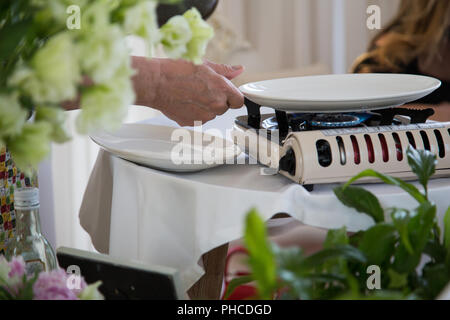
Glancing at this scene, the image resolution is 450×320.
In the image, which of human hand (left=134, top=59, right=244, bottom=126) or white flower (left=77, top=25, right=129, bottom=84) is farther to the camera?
human hand (left=134, top=59, right=244, bottom=126)

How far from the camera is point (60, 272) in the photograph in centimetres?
73

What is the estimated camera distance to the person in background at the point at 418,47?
255cm

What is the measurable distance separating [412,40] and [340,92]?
171 centimetres

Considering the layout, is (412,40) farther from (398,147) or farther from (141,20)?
(141,20)

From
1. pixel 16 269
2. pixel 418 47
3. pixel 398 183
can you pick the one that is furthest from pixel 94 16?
pixel 418 47

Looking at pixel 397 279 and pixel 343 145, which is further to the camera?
pixel 343 145

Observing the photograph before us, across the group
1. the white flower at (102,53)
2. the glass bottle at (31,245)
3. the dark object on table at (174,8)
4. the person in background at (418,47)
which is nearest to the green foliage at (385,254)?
the white flower at (102,53)

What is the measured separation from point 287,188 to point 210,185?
11cm

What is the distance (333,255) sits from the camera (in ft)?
2.10

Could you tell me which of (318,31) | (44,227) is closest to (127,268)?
(44,227)

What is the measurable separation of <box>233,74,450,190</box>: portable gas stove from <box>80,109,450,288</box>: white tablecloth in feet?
0.09

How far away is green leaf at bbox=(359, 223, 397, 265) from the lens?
0.70 meters

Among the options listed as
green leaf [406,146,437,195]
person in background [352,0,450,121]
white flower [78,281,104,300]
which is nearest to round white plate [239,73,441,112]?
green leaf [406,146,437,195]

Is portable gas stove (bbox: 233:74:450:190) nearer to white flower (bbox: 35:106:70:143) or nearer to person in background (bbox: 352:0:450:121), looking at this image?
white flower (bbox: 35:106:70:143)
